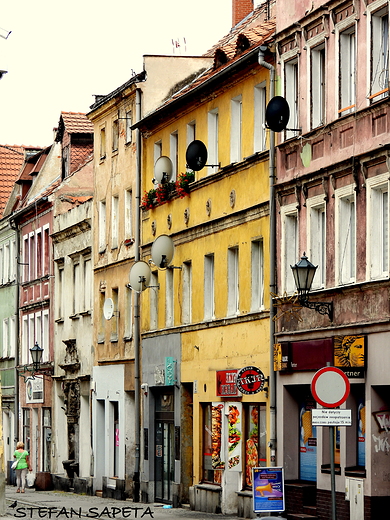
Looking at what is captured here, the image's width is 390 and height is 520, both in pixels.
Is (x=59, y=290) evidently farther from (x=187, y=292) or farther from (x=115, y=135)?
(x=187, y=292)

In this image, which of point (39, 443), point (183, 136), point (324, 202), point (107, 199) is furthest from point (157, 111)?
point (39, 443)

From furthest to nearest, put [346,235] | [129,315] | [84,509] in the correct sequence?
[129,315] → [84,509] → [346,235]

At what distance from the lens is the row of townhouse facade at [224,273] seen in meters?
24.1

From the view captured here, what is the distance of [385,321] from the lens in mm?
22703

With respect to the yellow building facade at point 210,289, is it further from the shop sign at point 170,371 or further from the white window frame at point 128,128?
the white window frame at point 128,128

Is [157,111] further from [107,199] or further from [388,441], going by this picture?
[388,441]

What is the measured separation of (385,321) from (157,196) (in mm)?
14314

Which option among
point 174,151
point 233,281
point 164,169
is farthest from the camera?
point 174,151

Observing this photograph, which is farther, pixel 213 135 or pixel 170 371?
pixel 170 371

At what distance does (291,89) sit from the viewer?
91.3ft

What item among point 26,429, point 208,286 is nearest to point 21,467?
point 26,429

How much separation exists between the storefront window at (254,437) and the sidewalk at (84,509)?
1.21 metres

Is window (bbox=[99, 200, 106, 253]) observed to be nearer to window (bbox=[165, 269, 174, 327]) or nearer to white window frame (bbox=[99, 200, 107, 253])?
white window frame (bbox=[99, 200, 107, 253])

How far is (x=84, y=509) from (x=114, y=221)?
1047cm
